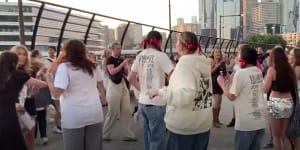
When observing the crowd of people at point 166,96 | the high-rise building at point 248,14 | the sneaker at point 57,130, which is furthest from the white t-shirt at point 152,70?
the high-rise building at point 248,14

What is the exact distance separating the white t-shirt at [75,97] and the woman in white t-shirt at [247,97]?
5.04 feet

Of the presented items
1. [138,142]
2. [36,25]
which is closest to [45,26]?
[36,25]

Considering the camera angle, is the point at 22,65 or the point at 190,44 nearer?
the point at 190,44

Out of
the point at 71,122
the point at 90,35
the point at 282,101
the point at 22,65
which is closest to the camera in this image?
the point at 71,122

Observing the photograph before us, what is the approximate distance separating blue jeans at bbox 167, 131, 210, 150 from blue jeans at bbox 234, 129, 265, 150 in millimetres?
1055

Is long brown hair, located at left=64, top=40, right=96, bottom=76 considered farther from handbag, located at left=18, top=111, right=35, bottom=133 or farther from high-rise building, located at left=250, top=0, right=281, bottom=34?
high-rise building, located at left=250, top=0, right=281, bottom=34

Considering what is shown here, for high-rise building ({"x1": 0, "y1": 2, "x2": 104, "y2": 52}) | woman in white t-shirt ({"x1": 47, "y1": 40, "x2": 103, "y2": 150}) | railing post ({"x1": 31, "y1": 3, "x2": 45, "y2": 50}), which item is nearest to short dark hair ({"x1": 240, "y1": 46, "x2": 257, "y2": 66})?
woman in white t-shirt ({"x1": 47, "y1": 40, "x2": 103, "y2": 150})

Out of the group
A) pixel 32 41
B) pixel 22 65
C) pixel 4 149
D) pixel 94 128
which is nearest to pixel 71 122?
pixel 94 128

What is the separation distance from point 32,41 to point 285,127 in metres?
6.08

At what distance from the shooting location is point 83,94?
15.4ft

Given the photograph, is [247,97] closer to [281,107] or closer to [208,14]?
[281,107]

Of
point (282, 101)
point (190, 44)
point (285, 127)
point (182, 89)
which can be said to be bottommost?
point (285, 127)

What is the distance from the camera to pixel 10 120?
14.6 ft

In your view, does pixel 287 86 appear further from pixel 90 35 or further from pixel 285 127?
pixel 90 35
